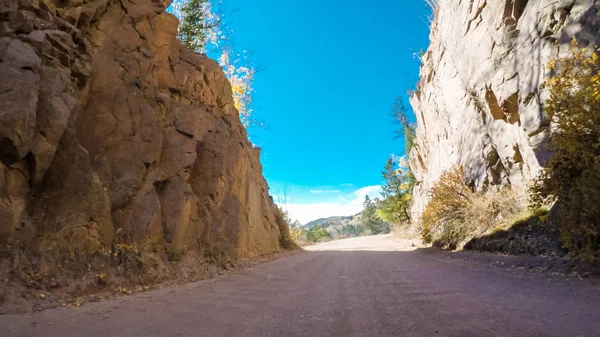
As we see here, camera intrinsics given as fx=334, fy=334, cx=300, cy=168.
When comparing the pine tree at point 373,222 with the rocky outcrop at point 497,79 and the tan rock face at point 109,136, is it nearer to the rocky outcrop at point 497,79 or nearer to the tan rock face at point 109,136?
the rocky outcrop at point 497,79

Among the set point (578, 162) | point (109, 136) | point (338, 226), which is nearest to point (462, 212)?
point (578, 162)

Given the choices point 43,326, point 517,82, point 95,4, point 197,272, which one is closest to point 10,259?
point 43,326

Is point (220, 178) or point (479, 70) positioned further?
point (479, 70)

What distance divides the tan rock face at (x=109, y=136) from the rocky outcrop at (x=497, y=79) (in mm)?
9737

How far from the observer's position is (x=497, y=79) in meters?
14.2

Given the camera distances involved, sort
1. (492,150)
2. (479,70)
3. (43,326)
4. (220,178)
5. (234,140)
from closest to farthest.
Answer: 1. (43,326)
2. (220,178)
3. (234,140)
4. (492,150)
5. (479,70)

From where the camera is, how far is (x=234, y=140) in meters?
14.1

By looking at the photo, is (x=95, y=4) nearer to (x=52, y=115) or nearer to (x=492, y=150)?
(x=52, y=115)

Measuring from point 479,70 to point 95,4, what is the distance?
15943 mm

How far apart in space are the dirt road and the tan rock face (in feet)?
6.92

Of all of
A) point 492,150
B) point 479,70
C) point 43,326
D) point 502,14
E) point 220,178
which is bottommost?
point 43,326

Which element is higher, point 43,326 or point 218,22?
point 218,22

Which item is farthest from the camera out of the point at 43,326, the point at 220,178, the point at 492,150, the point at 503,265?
the point at 492,150

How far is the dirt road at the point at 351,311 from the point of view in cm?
363
